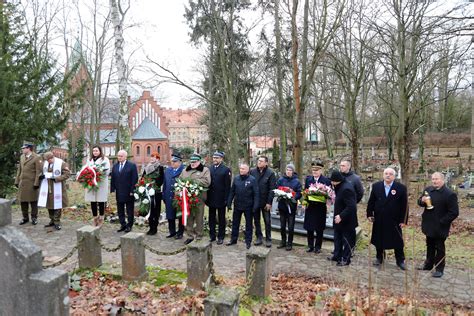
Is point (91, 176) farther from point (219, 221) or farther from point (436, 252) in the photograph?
point (436, 252)

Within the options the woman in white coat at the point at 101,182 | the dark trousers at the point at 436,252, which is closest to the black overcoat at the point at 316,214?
the dark trousers at the point at 436,252

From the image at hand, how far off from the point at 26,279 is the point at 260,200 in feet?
17.0

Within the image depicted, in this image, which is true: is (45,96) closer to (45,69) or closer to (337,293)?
(45,69)

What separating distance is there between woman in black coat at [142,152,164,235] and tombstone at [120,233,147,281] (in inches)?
110

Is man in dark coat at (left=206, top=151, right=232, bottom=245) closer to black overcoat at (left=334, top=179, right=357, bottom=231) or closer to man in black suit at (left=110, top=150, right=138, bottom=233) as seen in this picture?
man in black suit at (left=110, top=150, right=138, bottom=233)

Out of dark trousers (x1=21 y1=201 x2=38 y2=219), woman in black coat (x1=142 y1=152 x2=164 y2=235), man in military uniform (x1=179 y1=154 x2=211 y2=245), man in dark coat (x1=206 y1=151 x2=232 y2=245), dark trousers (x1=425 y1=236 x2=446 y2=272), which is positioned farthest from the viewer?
dark trousers (x1=21 y1=201 x2=38 y2=219)

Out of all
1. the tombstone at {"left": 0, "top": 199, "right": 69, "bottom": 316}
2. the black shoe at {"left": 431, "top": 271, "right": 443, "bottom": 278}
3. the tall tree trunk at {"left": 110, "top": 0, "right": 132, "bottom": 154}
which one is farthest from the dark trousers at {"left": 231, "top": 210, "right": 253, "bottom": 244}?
the tall tree trunk at {"left": 110, "top": 0, "right": 132, "bottom": 154}

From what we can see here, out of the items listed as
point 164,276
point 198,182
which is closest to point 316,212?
point 198,182

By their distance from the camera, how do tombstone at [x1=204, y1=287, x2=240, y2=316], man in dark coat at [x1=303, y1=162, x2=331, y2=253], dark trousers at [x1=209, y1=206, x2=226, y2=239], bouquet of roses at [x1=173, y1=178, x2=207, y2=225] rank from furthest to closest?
1. dark trousers at [x1=209, y1=206, x2=226, y2=239]
2. bouquet of roses at [x1=173, y1=178, x2=207, y2=225]
3. man in dark coat at [x1=303, y1=162, x2=331, y2=253]
4. tombstone at [x1=204, y1=287, x2=240, y2=316]

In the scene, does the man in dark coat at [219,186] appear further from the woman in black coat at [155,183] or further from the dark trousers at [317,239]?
the dark trousers at [317,239]

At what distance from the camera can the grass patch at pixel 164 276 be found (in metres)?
5.37

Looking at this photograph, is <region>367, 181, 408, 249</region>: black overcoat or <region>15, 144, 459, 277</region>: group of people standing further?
<region>367, 181, 408, 249</region>: black overcoat

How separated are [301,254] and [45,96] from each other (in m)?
10.0

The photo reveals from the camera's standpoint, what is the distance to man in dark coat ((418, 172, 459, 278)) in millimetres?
5902
